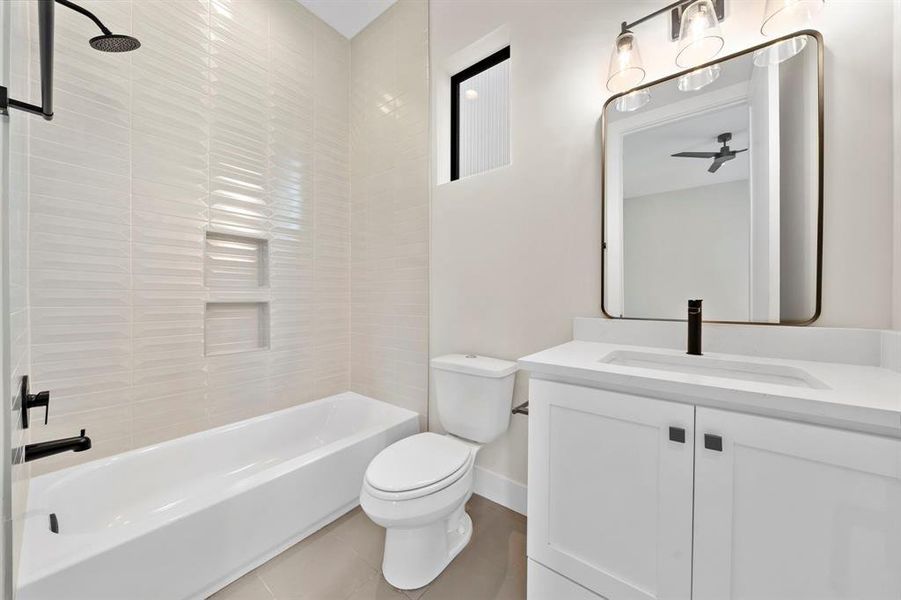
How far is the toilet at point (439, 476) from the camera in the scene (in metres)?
1.18

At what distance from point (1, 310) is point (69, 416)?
4.14ft

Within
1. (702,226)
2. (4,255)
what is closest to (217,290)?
(4,255)

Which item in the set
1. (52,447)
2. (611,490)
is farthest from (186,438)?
Result: (611,490)

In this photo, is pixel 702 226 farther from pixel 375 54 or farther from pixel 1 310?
pixel 375 54

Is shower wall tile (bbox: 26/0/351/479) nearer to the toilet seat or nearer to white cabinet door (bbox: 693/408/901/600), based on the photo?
the toilet seat

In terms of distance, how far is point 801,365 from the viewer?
0.95 meters

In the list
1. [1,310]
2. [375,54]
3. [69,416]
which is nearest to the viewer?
[1,310]

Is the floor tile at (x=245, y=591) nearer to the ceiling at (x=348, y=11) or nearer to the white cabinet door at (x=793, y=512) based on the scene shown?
the white cabinet door at (x=793, y=512)

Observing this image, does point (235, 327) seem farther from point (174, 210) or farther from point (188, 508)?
point (188, 508)

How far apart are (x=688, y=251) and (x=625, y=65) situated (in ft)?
2.42

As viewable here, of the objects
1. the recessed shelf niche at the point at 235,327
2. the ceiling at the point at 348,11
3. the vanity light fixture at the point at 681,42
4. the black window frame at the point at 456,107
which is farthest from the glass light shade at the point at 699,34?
the recessed shelf niche at the point at 235,327

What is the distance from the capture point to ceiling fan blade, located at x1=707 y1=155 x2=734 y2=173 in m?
1.16

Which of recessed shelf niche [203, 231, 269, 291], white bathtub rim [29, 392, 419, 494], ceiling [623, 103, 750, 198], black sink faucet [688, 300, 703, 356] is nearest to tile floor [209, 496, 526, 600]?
white bathtub rim [29, 392, 419, 494]

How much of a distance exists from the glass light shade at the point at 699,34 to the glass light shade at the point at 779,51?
122mm
